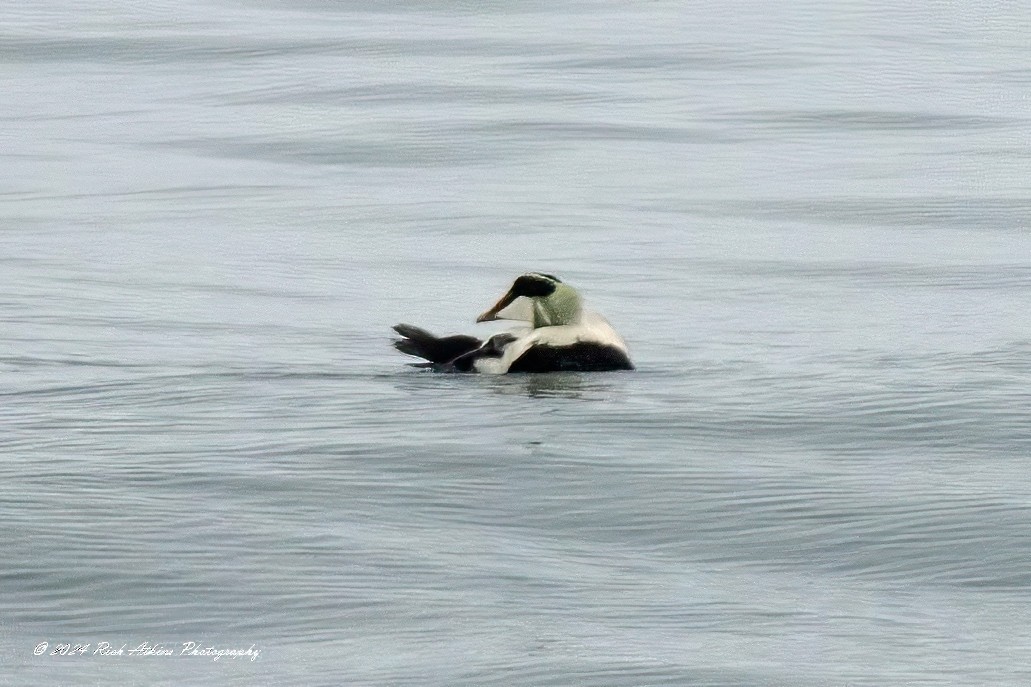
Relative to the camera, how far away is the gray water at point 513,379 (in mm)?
5441

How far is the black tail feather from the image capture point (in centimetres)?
882

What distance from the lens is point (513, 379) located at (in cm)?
860

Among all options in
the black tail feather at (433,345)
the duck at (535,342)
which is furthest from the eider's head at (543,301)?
the black tail feather at (433,345)

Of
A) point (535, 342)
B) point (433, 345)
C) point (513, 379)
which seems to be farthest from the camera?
point (433, 345)

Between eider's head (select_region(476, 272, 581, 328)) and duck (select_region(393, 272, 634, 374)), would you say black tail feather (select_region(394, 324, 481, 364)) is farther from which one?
eider's head (select_region(476, 272, 581, 328))

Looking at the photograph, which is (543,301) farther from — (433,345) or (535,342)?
(433,345)

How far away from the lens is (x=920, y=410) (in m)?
7.98

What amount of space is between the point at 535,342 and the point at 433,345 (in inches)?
14.9

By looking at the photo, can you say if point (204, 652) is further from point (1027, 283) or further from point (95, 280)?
point (1027, 283)

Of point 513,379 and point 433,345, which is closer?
point 513,379

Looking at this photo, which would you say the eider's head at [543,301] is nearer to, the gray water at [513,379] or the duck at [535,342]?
the duck at [535,342]

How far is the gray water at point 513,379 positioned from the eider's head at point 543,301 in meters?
0.31

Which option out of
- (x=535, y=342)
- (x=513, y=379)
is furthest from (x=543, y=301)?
(x=513, y=379)

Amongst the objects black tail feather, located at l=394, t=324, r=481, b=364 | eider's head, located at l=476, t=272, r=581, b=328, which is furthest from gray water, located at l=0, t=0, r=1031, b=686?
eider's head, located at l=476, t=272, r=581, b=328
